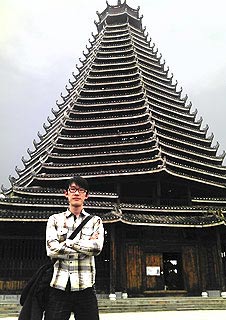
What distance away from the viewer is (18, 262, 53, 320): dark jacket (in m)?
3.03

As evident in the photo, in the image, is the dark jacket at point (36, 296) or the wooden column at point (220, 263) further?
the wooden column at point (220, 263)

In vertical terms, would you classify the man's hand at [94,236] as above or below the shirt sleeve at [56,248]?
above

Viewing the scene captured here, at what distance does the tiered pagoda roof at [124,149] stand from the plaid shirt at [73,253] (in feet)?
44.9

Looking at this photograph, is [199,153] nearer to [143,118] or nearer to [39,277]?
[143,118]

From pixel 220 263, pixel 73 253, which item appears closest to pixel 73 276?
pixel 73 253

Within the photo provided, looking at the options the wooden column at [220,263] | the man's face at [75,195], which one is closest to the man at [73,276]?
the man's face at [75,195]

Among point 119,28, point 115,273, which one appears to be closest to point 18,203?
point 115,273

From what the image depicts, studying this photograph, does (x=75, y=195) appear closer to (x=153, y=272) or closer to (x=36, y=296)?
(x=36, y=296)

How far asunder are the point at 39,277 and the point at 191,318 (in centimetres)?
919

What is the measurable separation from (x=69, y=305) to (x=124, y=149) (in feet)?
65.1

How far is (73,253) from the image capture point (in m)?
3.07

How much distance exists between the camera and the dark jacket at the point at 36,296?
303cm

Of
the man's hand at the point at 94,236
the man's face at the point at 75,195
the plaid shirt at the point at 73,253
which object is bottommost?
the plaid shirt at the point at 73,253

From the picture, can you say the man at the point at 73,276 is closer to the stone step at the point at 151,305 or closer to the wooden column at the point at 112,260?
the stone step at the point at 151,305
